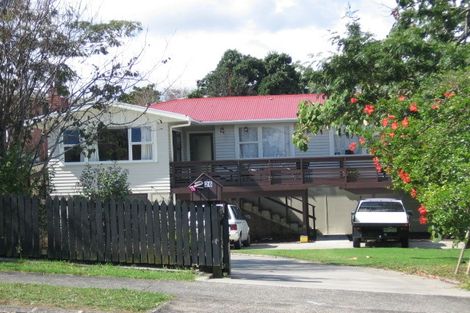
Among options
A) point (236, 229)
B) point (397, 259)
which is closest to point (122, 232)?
point (397, 259)

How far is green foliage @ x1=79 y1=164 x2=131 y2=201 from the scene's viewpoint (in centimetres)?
2200

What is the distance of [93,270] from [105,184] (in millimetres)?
10948

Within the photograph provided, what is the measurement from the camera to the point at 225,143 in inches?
1137

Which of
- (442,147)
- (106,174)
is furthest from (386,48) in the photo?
(106,174)

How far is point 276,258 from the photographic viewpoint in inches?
722

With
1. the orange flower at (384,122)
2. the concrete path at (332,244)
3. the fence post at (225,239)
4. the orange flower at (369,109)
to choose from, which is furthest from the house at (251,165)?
the fence post at (225,239)

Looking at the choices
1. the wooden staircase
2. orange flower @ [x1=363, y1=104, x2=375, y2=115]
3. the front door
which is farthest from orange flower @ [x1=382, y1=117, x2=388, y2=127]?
the front door

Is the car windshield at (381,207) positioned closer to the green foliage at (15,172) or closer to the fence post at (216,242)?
the fence post at (216,242)

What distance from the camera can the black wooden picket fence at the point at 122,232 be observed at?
1177 cm

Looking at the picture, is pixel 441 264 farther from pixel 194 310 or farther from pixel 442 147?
pixel 194 310

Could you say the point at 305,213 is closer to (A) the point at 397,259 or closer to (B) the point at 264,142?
(B) the point at 264,142

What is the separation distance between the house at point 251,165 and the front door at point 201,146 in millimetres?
47

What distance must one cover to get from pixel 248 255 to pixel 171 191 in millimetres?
8095

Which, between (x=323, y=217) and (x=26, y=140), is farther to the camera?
(x=323, y=217)
